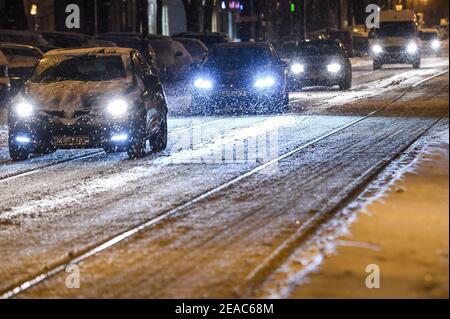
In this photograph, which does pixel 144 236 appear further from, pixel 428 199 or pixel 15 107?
pixel 15 107

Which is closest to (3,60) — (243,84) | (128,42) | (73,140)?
(243,84)

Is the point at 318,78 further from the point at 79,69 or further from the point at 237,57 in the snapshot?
the point at 79,69

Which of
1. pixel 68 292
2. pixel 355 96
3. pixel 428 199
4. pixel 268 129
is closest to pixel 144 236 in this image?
pixel 68 292

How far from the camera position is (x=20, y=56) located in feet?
92.5

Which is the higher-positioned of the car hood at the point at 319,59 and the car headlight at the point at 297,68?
the car hood at the point at 319,59

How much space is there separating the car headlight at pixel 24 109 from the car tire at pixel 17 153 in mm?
527

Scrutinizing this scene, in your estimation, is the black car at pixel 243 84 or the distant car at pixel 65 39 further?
the distant car at pixel 65 39

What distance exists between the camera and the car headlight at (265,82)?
2356cm

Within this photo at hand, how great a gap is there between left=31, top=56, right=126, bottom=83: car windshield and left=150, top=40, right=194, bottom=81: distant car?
21675mm

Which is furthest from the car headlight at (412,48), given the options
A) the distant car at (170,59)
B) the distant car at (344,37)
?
the distant car at (344,37)

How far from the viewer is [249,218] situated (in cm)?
977

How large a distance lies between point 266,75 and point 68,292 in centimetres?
1694

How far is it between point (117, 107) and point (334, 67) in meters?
18.4

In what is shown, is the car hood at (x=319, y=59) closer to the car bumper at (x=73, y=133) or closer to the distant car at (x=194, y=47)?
the distant car at (x=194, y=47)
